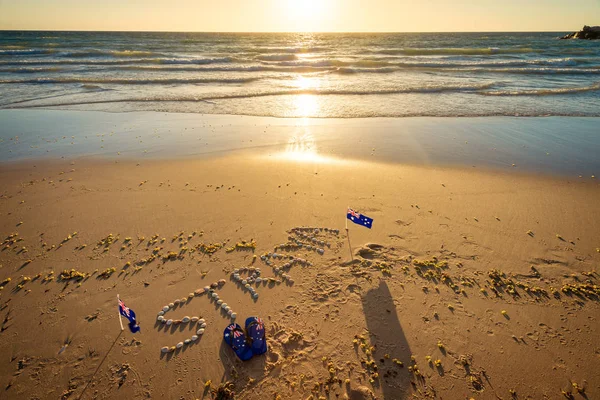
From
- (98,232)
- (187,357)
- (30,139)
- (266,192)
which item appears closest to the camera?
(187,357)

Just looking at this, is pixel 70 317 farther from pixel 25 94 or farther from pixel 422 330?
pixel 25 94

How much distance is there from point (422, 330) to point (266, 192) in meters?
6.23

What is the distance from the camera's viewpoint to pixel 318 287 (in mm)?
6633

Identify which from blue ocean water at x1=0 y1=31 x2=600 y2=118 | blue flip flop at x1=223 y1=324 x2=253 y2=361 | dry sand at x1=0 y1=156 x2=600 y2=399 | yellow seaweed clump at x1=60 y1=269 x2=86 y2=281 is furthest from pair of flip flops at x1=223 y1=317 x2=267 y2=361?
blue ocean water at x1=0 y1=31 x2=600 y2=118

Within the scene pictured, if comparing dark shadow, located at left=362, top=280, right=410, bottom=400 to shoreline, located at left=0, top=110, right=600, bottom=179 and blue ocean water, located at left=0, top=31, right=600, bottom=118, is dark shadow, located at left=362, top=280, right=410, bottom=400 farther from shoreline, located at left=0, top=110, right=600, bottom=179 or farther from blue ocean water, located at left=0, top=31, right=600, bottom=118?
blue ocean water, located at left=0, top=31, right=600, bottom=118

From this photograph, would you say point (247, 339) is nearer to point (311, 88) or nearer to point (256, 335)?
point (256, 335)

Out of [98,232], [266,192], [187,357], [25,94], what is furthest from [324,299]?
[25,94]

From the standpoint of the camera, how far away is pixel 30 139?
14.4 metres

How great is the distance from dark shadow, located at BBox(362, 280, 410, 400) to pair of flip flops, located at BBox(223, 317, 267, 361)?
1968mm

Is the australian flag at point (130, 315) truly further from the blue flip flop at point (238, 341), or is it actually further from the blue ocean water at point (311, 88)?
the blue ocean water at point (311, 88)

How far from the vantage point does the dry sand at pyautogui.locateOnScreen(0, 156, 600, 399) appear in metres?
4.96

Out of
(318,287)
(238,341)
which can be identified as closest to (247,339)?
(238,341)

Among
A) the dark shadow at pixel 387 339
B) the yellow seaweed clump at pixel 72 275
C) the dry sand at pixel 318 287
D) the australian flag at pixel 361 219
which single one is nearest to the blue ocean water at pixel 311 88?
the dry sand at pixel 318 287

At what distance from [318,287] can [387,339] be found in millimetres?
1725
